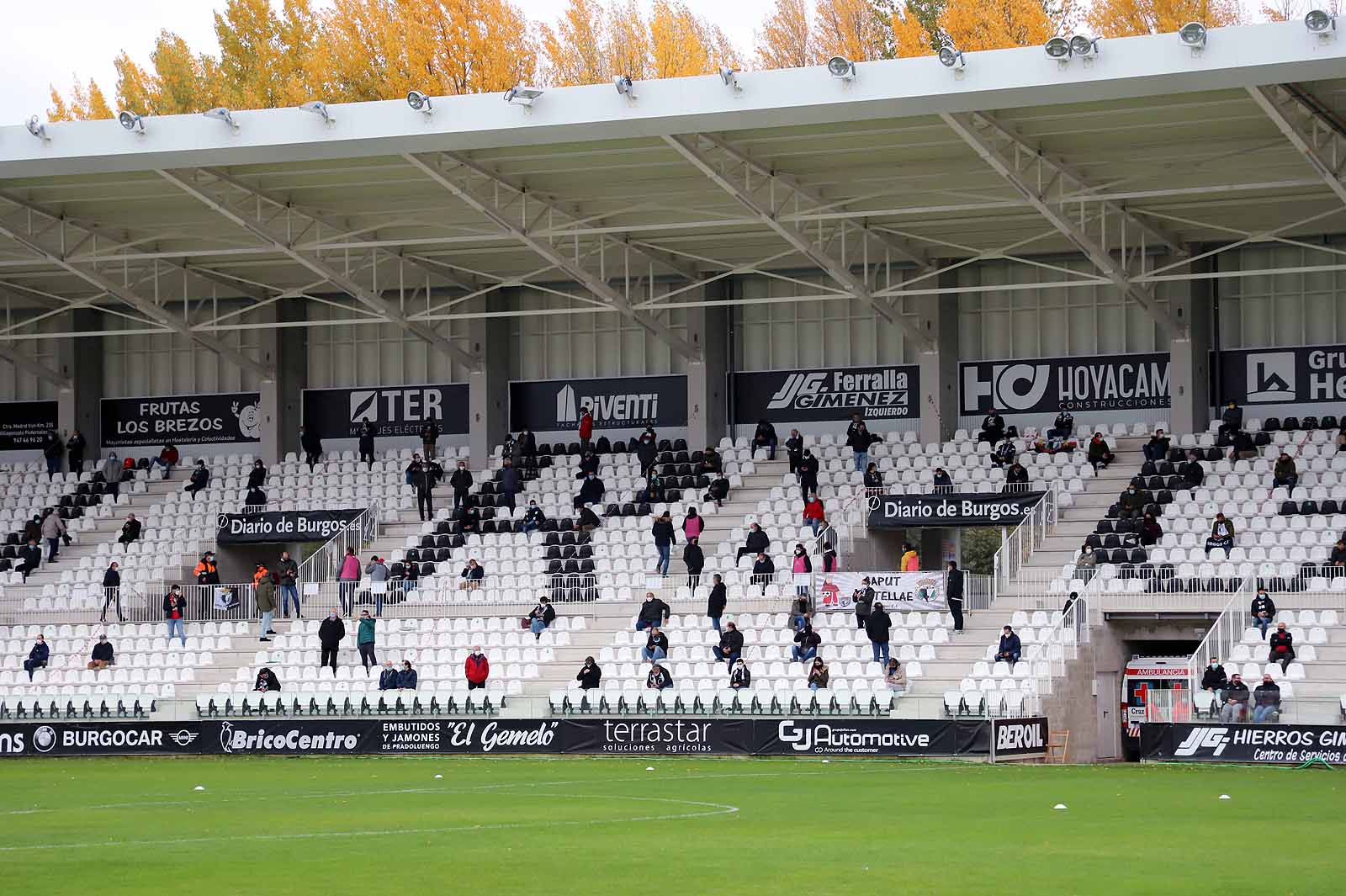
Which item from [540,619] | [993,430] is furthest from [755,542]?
[993,430]

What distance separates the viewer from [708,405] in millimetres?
45500

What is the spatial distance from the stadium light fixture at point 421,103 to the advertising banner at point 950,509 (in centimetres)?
1286

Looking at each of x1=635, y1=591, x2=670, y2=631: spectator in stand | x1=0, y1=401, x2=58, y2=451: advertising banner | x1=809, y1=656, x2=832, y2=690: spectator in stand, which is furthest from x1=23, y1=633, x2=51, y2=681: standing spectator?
x1=809, y1=656, x2=832, y2=690: spectator in stand

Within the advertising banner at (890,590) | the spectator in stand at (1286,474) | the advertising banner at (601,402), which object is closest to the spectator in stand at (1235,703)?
the advertising banner at (890,590)

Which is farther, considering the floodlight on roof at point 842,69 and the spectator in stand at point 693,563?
the spectator in stand at point 693,563

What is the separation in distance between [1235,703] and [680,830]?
529 inches

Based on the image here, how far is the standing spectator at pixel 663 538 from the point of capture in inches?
1521

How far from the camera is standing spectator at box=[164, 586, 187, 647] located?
130ft

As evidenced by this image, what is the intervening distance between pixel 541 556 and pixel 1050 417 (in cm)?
1167

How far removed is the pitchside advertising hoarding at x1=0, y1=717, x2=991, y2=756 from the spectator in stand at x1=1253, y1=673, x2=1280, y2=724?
12.5 ft

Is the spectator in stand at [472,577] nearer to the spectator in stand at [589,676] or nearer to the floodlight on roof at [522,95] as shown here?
the spectator in stand at [589,676]

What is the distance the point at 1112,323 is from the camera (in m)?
43.4

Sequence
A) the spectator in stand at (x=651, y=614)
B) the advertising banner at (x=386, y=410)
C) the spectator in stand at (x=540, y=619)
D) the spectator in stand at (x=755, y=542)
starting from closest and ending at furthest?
the spectator in stand at (x=651, y=614) → the spectator in stand at (x=540, y=619) → the spectator in stand at (x=755, y=542) → the advertising banner at (x=386, y=410)

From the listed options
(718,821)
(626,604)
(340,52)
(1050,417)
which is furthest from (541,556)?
(340,52)
